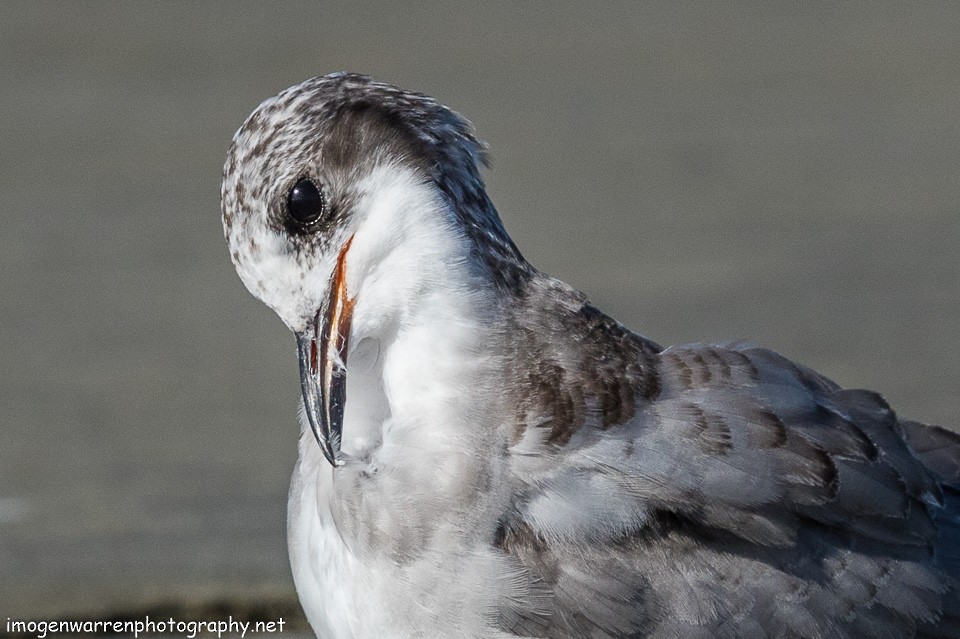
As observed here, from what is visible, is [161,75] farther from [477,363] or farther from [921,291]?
[477,363]

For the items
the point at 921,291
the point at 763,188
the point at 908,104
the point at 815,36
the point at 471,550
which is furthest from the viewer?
the point at 815,36

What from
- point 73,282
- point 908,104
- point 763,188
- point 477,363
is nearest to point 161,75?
point 73,282

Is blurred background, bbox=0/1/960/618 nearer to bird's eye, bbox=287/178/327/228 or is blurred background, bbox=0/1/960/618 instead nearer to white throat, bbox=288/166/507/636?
white throat, bbox=288/166/507/636

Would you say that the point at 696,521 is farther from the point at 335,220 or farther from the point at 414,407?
the point at 335,220

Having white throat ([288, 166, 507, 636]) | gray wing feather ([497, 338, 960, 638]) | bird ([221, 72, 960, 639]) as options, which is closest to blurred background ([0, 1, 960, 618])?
white throat ([288, 166, 507, 636])

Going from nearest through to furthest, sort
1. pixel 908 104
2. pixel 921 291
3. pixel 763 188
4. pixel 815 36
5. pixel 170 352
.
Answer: pixel 170 352 → pixel 921 291 → pixel 763 188 → pixel 908 104 → pixel 815 36

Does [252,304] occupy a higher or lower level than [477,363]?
lower
